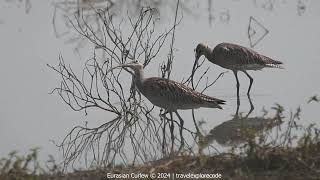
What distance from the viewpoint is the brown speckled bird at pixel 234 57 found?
12.0m

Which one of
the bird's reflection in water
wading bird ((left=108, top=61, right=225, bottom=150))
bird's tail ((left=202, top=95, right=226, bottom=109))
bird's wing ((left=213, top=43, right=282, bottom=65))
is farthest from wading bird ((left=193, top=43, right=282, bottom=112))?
bird's tail ((left=202, top=95, right=226, bottom=109))

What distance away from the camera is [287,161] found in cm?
632

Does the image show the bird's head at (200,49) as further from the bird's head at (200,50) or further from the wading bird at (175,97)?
the wading bird at (175,97)

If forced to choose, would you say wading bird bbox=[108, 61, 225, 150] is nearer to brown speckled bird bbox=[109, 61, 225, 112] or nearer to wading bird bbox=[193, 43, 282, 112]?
brown speckled bird bbox=[109, 61, 225, 112]

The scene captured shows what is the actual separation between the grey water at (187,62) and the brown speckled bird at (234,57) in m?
0.22

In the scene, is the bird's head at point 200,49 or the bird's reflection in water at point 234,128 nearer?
the bird's reflection in water at point 234,128

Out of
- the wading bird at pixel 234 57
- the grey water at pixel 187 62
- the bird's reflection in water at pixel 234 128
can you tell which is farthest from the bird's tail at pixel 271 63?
the bird's reflection in water at pixel 234 128

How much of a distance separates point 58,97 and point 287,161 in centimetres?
515

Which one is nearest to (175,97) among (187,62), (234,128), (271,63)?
(234,128)

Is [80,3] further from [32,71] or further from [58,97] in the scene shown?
[58,97]

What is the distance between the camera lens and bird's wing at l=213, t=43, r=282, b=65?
12.1 meters

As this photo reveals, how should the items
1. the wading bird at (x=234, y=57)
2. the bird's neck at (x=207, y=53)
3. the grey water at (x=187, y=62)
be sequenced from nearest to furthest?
the grey water at (x=187, y=62) → the wading bird at (x=234, y=57) → the bird's neck at (x=207, y=53)

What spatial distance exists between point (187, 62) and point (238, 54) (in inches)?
33.4

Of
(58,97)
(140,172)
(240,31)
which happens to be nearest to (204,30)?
(240,31)
